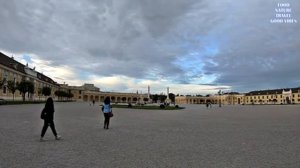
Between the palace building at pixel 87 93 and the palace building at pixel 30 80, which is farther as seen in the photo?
the palace building at pixel 87 93

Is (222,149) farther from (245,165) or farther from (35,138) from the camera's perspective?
(35,138)

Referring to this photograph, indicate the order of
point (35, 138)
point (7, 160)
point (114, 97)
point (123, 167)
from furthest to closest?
point (114, 97), point (35, 138), point (7, 160), point (123, 167)

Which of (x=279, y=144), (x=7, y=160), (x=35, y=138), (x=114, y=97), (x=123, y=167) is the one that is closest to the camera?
(x=123, y=167)

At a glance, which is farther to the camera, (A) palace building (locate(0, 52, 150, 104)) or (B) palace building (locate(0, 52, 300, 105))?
(B) palace building (locate(0, 52, 300, 105))

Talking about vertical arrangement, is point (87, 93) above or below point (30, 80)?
below

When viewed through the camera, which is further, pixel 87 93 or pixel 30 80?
pixel 87 93

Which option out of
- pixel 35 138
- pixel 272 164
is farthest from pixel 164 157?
pixel 35 138

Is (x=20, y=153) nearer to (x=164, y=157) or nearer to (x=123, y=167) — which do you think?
(x=123, y=167)

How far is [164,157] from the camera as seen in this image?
25.3 ft

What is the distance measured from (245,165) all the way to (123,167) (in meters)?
2.89

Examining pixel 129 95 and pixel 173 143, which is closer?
pixel 173 143

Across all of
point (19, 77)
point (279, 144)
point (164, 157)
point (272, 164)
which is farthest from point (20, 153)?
point (19, 77)

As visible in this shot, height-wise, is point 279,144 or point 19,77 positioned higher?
point 19,77

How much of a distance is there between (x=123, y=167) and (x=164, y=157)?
150 cm
